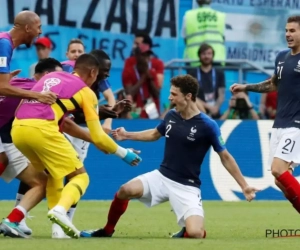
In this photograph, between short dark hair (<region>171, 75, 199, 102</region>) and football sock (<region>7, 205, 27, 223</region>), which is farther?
short dark hair (<region>171, 75, 199, 102</region>)

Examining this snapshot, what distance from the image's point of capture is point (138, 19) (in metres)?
19.2

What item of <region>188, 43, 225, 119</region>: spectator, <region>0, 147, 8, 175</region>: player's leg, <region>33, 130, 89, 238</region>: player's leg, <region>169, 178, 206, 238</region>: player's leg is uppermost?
<region>33, 130, 89, 238</region>: player's leg

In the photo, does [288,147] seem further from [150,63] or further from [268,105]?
[268,105]

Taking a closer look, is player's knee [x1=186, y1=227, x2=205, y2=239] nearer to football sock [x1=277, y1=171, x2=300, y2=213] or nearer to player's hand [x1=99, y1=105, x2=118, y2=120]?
football sock [x1=277, y1=171, x2=300, y2=213]

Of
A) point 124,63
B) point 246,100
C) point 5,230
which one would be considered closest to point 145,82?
point 124,63

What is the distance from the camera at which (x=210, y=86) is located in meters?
18.6

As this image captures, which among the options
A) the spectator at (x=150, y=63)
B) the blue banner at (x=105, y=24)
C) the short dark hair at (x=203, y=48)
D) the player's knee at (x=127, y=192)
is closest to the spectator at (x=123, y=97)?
the spectator at (x=150, y=63)

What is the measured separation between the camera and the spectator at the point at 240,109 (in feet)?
61.4

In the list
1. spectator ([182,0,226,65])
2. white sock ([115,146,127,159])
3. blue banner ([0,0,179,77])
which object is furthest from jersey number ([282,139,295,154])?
blue banner ([0,0,179,77])

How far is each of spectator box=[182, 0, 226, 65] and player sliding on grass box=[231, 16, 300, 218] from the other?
6.58 meters

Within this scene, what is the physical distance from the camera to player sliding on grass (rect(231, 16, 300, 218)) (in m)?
11.9

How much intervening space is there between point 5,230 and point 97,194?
678 cm

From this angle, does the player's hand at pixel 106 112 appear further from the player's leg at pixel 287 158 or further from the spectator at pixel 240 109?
the spectator at pixel 240 109

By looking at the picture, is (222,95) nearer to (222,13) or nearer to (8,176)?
(222,13)
